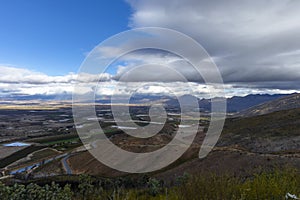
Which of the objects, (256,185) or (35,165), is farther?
(35,165)

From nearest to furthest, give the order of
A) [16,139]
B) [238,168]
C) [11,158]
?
[238,168] → [11,158] → [16,139]

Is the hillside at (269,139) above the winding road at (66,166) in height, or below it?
above

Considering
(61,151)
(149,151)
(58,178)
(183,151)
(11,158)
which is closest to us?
(58,178)

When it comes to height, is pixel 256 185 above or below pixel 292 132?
above

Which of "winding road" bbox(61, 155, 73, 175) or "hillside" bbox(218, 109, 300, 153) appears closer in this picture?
"hillside" bbox(218, 109, 300, 153)

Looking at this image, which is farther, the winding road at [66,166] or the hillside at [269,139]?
the winding road at [66,166]

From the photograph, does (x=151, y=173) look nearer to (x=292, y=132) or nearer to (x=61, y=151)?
(x=292, y=132)

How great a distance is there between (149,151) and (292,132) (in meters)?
46.0

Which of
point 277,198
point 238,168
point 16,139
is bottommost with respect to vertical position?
point 16,139

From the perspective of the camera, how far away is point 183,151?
257 ft

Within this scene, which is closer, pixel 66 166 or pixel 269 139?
pixel 269 139

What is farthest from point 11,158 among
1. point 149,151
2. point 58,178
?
point 149,151

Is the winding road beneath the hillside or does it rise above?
beneath

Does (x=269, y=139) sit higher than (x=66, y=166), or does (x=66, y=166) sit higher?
(x=269, y=139)
